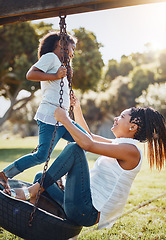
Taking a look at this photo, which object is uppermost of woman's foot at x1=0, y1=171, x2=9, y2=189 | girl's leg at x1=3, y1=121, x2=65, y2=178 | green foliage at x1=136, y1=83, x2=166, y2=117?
green foliage at x1=136, y1=83, x2=166, y2=117

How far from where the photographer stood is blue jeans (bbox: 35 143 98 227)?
212 cm

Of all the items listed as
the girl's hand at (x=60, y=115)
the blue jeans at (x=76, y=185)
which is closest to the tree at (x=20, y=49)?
the girl's hand at (x=60, y=115)

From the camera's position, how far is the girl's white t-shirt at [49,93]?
109 inches

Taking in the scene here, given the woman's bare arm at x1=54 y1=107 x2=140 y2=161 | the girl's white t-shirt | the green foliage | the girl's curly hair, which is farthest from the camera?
the green foliage

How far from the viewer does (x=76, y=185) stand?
212cm

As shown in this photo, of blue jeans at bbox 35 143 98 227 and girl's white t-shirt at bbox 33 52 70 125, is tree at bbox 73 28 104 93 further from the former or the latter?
blue jeans at bbox 35 143 98 227

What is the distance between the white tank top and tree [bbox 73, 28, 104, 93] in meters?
11.8

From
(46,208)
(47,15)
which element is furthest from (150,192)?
(47,15)

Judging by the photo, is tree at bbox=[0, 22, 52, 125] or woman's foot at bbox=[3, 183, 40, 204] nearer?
woman's foot at bbox=[3, 183, 40, 204]

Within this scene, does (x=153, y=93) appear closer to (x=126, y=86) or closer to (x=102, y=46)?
(x=126, y=86)

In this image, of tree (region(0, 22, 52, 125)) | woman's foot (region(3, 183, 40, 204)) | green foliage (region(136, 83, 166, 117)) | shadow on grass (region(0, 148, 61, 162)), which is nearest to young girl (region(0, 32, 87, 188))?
woman's foot (region(3, 183, 40, 204))

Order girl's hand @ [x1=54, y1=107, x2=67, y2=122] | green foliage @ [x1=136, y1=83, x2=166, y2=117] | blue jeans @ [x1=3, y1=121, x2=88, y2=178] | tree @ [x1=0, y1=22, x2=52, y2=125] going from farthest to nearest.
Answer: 1. green foliage @ [x1=136, y1=83, x2=166, y2=117]
2. tree @ [x1=0, y1=22, x2=52, y2=125]
3. blue jeans @ [x1=3, y1=121, x2=88, y2=178]
4. girl's hand @ [x1=54, y1=107, x2=67, y2=122]

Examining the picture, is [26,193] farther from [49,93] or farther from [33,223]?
[49,93]

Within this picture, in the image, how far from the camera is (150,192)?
4961 mm
